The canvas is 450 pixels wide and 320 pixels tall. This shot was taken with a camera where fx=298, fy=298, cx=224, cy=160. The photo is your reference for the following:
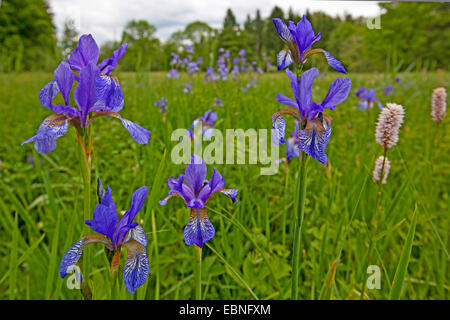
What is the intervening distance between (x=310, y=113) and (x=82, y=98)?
0.41m

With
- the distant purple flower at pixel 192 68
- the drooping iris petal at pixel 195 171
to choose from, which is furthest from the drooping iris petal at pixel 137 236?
the distant purple flower at pixel 192 68

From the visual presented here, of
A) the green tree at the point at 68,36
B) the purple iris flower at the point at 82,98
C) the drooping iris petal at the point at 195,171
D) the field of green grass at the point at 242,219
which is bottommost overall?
the field of green grass at the point at 242,219

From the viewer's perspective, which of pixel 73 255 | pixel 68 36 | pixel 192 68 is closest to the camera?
pixel 73 255

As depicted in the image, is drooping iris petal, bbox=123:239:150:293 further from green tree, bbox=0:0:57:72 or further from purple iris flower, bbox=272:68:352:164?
green tree, bbox=0:0:57:72

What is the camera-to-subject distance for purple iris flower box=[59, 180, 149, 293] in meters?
0.49

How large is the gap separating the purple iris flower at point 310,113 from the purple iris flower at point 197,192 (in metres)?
0.15

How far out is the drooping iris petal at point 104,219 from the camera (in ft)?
1.62

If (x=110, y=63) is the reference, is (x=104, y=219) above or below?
below

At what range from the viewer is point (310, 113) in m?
0.54

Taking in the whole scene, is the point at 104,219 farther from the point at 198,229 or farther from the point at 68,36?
the point at 68,36

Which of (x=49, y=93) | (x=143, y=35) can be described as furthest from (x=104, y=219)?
(x=143, y=35)

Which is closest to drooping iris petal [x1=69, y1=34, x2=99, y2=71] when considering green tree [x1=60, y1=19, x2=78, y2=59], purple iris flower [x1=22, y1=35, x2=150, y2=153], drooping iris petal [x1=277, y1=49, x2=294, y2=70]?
purple iris flower [x1=22, y1=35, x2=150, y2=153]

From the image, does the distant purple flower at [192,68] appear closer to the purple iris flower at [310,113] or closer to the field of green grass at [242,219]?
the field of green grass at [242,219]
